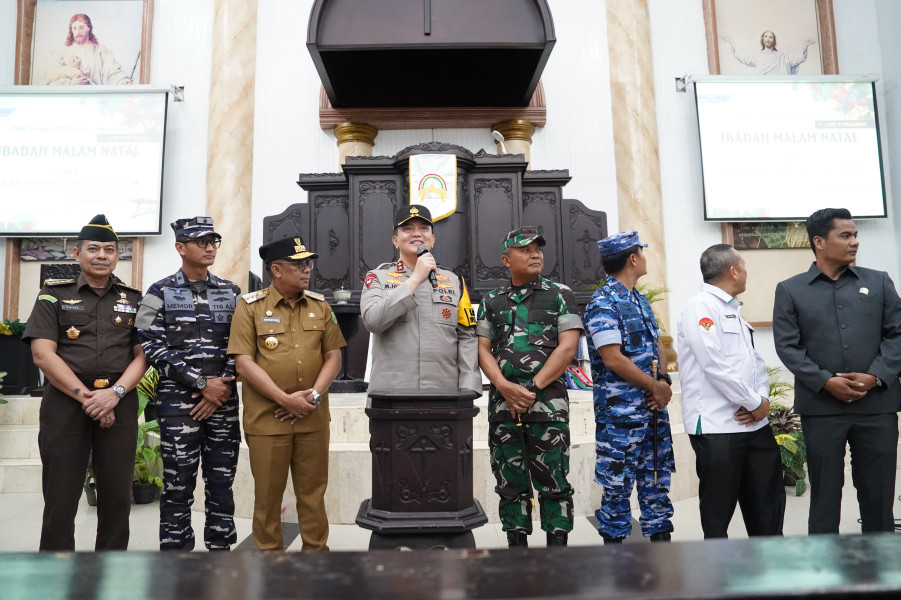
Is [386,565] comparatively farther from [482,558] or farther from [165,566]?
[165,566]

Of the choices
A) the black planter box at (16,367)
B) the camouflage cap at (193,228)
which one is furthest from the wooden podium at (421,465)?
the black planter box at (16,367)

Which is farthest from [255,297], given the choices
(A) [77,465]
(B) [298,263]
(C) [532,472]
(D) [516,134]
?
(D) [516,134]

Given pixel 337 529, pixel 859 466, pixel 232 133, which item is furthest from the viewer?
pixel 232 133

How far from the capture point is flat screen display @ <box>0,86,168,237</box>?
8.03m

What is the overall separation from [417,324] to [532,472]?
0.82 m

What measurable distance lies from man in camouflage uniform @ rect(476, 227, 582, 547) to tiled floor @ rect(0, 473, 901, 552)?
57cm

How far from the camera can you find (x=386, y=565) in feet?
2.10

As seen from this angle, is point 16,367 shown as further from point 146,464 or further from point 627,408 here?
point 627,408

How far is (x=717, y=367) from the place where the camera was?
2.56 meters

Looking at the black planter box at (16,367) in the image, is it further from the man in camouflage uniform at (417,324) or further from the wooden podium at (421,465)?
the wooden podium at (421,465)

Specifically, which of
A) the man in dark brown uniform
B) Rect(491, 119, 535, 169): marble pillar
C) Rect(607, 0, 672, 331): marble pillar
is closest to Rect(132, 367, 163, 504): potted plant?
the man in dark brown uniform

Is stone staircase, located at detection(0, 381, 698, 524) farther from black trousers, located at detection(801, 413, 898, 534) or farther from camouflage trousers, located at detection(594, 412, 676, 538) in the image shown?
black trousers, located at detection(801, 413, 898, 534)

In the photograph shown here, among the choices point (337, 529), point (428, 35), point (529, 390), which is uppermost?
point (428, 35)

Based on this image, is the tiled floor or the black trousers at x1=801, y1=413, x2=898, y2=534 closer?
the black trousers at x1=801, y1=413, x2=898, y2=534
